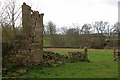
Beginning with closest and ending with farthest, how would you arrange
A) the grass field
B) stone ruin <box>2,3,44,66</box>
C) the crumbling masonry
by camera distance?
the grass field → stone ruin <box>2,3,44,66</box> → the crumbling masonry

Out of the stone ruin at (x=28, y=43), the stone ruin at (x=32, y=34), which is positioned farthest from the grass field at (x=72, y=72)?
the stone ruin at (x=32, y=34)

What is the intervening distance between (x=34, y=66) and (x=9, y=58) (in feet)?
5.76

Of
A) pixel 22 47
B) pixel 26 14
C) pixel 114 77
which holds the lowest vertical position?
pixel 114 77

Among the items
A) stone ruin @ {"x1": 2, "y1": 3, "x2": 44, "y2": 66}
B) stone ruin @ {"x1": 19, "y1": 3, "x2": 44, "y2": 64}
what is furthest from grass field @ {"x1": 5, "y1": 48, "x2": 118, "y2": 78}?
stone ruin @ {"x1": 19, "y1": 3, "x2": 44, "y2": 64}

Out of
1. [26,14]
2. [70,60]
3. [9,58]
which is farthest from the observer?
[70,60]

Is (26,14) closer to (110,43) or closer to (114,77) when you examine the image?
(114,77)

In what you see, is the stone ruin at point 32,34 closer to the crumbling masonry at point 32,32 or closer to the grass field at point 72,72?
the crumbling masonry at point 32,32

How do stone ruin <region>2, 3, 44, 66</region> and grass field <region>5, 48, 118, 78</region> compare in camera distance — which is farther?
stone ruin <region>2, 3, 44, 66</region>

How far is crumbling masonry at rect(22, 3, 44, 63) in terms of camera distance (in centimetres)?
2017

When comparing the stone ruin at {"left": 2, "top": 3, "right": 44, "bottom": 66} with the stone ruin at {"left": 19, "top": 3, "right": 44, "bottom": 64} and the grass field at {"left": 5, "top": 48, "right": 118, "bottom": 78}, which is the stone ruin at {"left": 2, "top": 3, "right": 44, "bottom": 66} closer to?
the stone ruin at {"left": 19, "top": 3, "right": 44, "bottom": 64}

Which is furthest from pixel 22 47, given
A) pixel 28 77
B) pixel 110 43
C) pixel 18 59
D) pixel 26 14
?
pixel 110 43

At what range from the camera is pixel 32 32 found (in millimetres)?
20672

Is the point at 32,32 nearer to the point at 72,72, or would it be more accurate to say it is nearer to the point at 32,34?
the point at 32,34

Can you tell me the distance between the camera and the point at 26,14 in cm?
2056
